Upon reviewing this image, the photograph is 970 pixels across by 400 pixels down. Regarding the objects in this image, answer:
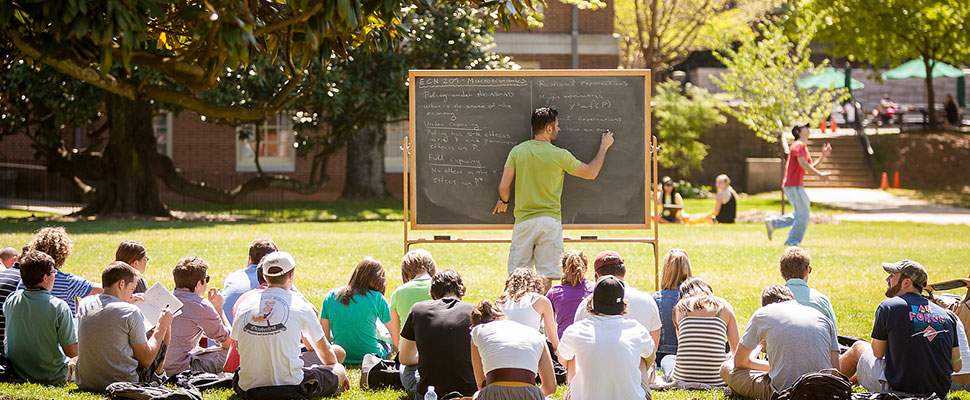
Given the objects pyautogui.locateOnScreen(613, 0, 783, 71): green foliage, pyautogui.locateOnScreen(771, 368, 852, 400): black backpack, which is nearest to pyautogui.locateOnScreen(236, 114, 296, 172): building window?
pyautogui.locateOnScreen(613, 0, 783, 71): green foliage

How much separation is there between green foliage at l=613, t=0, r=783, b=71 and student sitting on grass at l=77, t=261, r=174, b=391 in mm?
28267

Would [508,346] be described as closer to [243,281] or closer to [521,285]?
[521,285]

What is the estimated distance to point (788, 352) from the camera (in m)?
6.55

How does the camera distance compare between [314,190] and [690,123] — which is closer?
[314,190]

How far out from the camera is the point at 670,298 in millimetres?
8148

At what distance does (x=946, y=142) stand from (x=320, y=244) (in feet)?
87.1

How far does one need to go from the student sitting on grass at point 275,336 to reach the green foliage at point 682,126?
2708cm

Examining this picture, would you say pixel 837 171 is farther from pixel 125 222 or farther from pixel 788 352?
pixel 788 352

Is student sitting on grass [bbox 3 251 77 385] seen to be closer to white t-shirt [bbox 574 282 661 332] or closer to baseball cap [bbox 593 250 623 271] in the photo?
white t-shirt [bbox 574 282 661 332]

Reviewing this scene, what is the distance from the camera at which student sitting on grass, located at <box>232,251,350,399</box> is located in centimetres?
669

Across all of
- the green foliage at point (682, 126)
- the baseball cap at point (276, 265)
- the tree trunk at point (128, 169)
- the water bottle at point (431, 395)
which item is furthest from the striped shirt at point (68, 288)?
the green foliage at point (682, 126)

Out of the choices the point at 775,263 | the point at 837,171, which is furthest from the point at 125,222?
the point at 837,171

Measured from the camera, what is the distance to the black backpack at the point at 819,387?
6.22m

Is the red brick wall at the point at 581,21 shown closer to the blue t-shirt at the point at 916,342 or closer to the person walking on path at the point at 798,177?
the person walking on path at the point at 798,177
